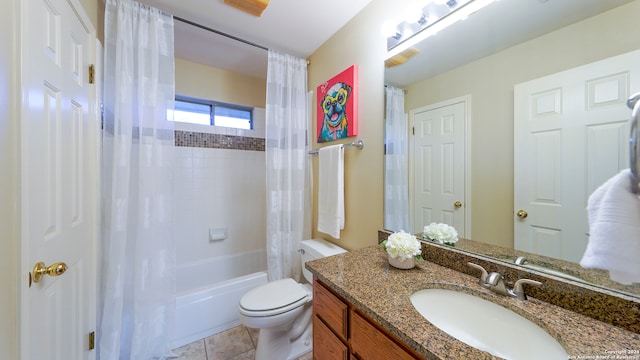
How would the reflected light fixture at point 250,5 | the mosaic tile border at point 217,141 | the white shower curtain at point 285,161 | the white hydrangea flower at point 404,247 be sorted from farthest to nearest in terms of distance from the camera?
the mosaic tile border at point 217,141 → the white shower curtain at point 285,161 → the reflected light fixture at point 250,5 → the white hydrangea flower at point 404,247

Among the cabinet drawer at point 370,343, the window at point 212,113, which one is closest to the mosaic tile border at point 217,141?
the window at point 212,113

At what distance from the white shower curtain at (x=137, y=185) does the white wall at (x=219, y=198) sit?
2.49 ft

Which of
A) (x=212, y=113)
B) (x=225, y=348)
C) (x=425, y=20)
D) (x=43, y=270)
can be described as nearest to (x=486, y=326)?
(x=425, y=20)

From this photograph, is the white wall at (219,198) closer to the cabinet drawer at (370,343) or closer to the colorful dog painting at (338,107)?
the colorful dog painting at (338,107)

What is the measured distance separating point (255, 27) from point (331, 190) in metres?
1.33

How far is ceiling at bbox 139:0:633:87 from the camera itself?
31.0 inches

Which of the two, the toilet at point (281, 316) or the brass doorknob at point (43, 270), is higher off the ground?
the brass doorknob at point (43, 270)

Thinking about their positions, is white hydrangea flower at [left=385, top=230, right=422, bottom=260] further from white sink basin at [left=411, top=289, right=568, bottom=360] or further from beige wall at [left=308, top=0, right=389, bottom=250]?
beige wall at [left=308, top=0, right=389, bottom=250]

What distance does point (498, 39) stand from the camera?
0.89 meters

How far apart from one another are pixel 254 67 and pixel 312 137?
0.99 meters

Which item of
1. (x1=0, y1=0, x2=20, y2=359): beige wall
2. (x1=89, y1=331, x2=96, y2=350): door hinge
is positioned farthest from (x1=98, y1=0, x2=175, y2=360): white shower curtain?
(x1=0, y1=0, x2=20, y2=359): beige wall

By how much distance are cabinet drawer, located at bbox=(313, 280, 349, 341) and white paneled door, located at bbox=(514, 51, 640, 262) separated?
2.35ft

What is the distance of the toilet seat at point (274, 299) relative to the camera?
129cm

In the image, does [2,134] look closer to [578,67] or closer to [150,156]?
[150,156]
